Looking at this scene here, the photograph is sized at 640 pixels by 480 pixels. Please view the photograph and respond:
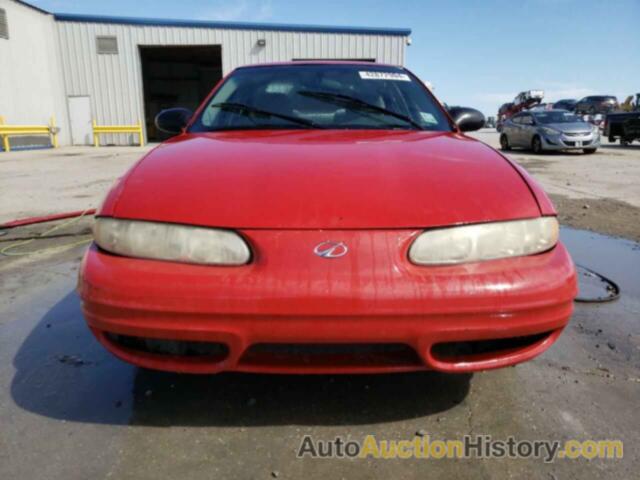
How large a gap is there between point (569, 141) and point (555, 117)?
1.13 m

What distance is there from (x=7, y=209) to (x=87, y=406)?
16.4ft

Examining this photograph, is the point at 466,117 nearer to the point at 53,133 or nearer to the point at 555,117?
the point at 555,117

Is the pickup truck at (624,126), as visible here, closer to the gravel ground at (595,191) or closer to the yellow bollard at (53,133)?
the gravel ground at (595,191)

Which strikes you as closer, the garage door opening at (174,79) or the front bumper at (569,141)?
the front bumper at (569,141)

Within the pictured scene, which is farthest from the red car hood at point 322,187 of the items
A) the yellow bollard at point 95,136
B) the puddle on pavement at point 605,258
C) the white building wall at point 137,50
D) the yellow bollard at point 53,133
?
the yellow bollard at point 53,133

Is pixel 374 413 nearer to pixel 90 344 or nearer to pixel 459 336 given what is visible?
pixel 459 336

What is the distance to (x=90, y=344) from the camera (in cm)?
223

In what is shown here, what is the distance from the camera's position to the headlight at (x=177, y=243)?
142 centimetres

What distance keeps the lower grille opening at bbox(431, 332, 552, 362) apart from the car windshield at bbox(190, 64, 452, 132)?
4.04ft

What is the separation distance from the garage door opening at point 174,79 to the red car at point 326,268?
24.7 m

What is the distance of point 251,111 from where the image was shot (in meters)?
2.43

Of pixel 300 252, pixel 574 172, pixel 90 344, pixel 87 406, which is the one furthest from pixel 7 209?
pixel 574 172

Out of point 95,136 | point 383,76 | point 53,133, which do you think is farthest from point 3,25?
point 383,76

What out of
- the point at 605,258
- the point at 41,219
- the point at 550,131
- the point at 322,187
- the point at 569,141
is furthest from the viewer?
the point at 550,131
